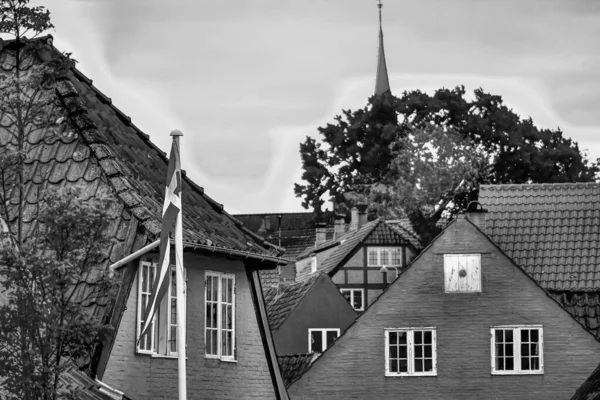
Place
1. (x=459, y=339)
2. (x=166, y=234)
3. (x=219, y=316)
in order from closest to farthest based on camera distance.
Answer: (x=166, y=234) → (x=219, y=316) → (x=459, y=339)

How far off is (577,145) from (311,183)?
537 inches

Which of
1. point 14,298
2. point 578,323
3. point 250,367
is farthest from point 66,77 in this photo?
point 578,323

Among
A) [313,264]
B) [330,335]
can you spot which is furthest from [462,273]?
[313,264]

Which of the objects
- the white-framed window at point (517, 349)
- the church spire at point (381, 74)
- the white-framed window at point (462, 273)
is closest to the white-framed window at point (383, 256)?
the white-framed window at point (462, 273)

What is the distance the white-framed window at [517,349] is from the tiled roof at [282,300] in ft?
28.8

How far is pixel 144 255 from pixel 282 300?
32764mm

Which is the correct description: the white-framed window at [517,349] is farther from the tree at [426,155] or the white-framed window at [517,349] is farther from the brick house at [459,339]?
the tree at [426,155]

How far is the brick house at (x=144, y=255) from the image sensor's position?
28.4 m

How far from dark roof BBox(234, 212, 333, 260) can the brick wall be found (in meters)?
90.6

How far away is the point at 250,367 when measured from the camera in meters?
31.6

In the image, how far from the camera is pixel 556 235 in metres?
54.9

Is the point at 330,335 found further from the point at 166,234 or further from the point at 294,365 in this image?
the point at 166,234

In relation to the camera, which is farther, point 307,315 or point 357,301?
point 357,301

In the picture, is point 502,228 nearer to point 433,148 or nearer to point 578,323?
point 578,323
